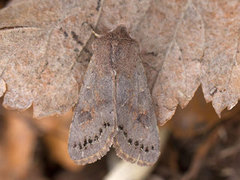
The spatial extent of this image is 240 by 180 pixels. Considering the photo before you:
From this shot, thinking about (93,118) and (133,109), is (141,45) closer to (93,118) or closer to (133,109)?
(133,109)

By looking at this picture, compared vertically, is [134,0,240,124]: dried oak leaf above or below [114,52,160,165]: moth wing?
above

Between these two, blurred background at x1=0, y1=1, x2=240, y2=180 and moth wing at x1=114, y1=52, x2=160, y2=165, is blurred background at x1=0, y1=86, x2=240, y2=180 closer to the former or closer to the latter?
blurred background at x1=0, y1=1, x2=240, y2=180

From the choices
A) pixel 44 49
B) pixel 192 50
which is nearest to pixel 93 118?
pixel 44 49

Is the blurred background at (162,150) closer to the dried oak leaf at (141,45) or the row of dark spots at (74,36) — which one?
the dried oak leaf at (141,45)

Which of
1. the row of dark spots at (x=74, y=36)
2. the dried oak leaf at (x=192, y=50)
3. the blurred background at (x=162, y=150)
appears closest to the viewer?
the dried oak leaf at (x=192, y=50)

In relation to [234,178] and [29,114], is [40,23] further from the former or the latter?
[234,178]

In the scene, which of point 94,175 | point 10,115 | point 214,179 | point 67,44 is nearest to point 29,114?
point 10,115

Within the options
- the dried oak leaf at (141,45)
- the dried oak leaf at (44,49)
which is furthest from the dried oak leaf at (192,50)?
the dried oak leaf at (44,49)

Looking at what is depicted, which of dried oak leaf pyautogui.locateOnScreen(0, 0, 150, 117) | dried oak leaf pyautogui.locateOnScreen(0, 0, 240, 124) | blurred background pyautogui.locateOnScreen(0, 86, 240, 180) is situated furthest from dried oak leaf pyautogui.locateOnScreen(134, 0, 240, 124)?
blurred background pyautogui.locateOnScreen(0, 86, 240, 180)

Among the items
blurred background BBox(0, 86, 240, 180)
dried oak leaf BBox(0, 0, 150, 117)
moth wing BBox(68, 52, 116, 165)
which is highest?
dried oak leaf BBox(0, 0, 150, 117)
